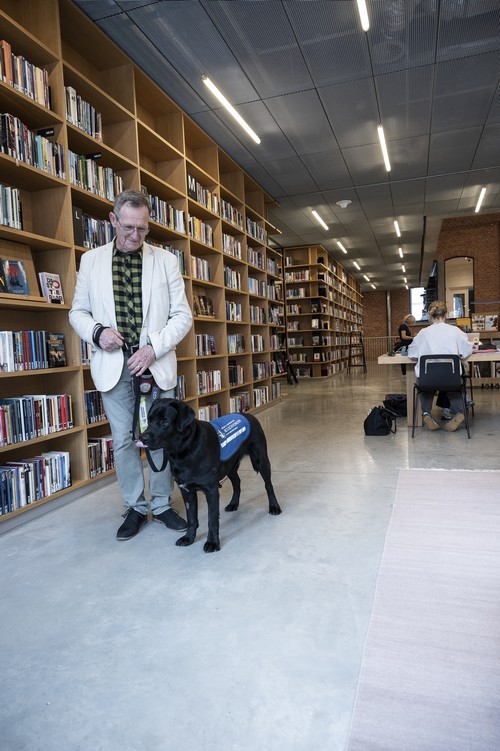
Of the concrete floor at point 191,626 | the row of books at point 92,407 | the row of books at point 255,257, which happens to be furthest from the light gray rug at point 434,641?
the row of books at point 255,257

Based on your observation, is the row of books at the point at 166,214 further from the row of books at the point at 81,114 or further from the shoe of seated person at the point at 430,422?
the shoe of seated person at the point at 430,422

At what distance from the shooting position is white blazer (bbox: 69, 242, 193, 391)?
2.09 meters

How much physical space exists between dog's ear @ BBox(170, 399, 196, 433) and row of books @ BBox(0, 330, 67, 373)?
3.46ft

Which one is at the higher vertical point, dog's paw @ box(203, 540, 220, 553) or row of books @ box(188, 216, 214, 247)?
row of books @ box(188, 216, 214, 247)

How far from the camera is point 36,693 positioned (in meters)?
1.13

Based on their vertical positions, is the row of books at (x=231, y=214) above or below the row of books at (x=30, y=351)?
above

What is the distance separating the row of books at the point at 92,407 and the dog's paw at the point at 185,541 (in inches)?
45.9

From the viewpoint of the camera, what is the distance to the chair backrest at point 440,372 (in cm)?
393

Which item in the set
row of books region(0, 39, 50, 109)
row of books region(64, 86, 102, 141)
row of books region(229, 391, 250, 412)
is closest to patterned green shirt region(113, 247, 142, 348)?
row of books region(0, 39, 50, 109)

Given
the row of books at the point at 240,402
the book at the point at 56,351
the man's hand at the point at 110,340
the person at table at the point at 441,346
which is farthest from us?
the row of books at the point at 240,402

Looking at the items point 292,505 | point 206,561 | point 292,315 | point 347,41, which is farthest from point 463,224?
point 206,561

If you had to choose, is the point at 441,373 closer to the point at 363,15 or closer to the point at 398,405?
the point at 398,405

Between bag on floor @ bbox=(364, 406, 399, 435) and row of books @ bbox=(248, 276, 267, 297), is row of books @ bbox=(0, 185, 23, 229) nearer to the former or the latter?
bag on floor @ bbox=(364, 406, 399, 435)

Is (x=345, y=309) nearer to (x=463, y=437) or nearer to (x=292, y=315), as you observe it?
(x=292, y=315)
